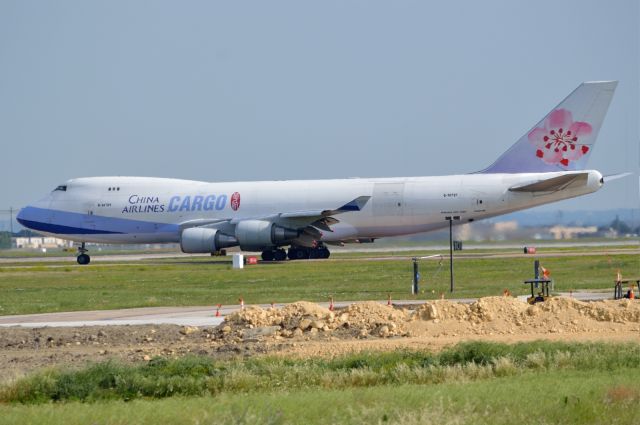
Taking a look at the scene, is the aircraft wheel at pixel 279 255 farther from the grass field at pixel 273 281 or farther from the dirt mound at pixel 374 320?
the dirt mound at pixel 374 320

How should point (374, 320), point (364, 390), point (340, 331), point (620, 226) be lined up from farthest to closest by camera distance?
point (620, 226), point (374, 320), point (340, 331), point (364, 390)

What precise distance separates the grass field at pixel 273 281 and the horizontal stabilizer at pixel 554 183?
10.5ft

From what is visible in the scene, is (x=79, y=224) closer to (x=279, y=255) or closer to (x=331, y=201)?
(x=279, y=255)

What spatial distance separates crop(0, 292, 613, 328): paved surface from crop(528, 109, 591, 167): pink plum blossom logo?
21425 millimetres

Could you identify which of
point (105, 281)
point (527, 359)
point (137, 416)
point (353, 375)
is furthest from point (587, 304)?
point (105, 281)

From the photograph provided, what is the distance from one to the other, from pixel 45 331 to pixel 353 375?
923cm

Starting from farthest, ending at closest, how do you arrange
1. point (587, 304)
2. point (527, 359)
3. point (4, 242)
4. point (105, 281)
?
1. point (4, 242)
2. point (105, 281)
3. point (587, 304)
4. point (527, 359)

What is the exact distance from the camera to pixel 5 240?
111500 mm

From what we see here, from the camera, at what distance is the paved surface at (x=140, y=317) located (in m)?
23.4

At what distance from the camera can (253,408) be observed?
12.0 metres

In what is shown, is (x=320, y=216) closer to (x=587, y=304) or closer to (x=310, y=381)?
(x=587, y=304)

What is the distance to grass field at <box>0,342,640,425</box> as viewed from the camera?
11.4m

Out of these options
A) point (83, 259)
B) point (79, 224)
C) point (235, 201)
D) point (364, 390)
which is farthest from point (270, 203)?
Result: point (364, 390)

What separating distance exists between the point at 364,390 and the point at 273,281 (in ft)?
78.2
